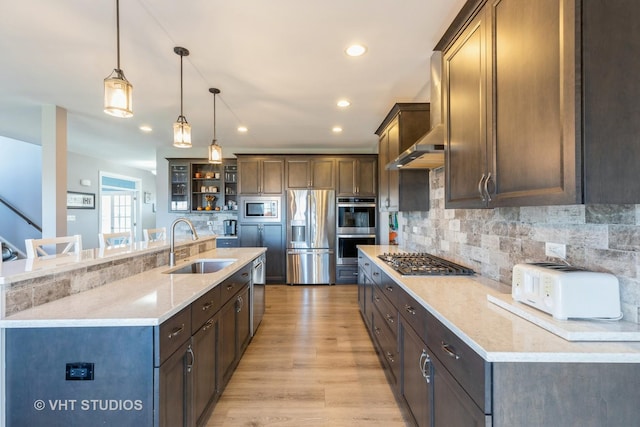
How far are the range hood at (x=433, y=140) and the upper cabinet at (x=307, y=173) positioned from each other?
110 inches

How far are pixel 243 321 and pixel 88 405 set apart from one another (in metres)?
1.48

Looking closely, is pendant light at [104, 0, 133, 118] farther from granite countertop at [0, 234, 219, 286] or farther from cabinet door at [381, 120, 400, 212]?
cabinet door at [381, 120, 400, 212]

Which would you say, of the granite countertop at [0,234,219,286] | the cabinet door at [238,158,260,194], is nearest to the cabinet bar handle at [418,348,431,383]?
the granite countertop at [0,234,219,286]

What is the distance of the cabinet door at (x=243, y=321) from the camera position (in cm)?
249

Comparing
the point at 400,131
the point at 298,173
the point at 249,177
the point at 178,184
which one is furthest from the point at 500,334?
the point at 178,184

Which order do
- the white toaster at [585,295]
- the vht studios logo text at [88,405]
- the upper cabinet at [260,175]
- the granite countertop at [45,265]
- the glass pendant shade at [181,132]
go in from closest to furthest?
the white toaster at [585,295], the vht studios logo text at [88,405], the granite countertop at [45,265], the glass pendant shade at [181,132], the upper cabinet at [260,175]

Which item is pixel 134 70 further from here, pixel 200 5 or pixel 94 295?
pixel 94 295

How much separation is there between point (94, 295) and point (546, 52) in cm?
229

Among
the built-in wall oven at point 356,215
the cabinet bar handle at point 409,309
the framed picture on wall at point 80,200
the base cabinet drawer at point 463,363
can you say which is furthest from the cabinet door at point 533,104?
the framed picture on wall at point 80,200

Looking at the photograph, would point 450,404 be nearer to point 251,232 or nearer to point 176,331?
point 176,331

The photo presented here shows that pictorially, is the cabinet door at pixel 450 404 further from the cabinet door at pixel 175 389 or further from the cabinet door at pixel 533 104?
the cabinet door at pixel 175 389

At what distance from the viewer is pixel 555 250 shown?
1457mm

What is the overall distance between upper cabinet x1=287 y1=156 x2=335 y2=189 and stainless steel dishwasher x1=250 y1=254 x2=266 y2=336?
229cm

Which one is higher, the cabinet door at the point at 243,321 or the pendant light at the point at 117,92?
the pendant light at the point at 117,92
